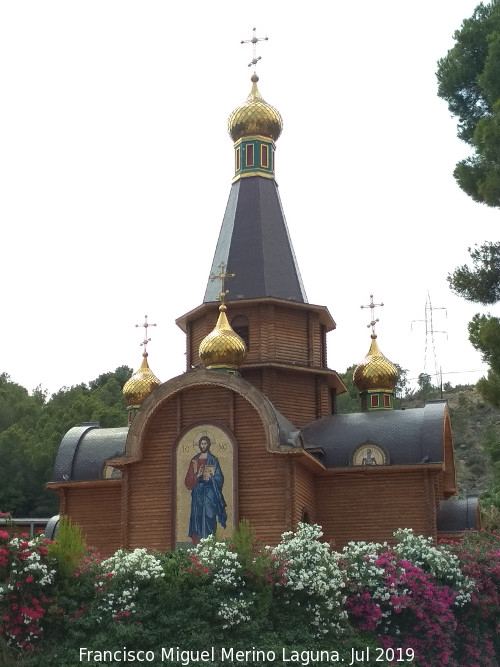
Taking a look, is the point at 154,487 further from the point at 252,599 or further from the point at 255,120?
the point at 255,120

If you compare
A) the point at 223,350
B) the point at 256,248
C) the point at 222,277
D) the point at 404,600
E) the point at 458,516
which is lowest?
the point at 404,600

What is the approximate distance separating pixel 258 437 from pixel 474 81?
7.41 metres

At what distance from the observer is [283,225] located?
2192 cm

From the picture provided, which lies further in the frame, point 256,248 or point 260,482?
point 256,248

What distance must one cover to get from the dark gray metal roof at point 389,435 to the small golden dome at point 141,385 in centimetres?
491

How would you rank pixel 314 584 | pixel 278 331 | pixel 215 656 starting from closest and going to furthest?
pixel 215 656
pixel 314 584
pixel 278 331

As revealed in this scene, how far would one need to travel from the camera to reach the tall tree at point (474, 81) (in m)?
16.9

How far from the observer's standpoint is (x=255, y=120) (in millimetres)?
22156

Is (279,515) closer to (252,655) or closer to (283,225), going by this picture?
(252,655)

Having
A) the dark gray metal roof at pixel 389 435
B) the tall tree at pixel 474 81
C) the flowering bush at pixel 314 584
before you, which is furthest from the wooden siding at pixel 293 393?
the flowering bush at pixel 314 584

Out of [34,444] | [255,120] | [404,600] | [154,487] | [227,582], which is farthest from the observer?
[34,444]

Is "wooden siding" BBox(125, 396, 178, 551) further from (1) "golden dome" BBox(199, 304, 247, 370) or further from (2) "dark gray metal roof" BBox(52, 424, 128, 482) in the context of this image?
(2) "dark gray metal roof" BBox(52, 424, 128, 482)

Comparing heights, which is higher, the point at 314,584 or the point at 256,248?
the point at 256,248

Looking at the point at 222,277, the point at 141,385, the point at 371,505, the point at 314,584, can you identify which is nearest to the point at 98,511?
the point at 141,385
